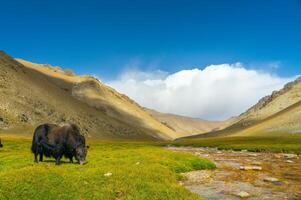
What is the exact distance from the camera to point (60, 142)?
26.4 metres

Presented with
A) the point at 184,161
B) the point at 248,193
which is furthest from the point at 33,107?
the point at 248,193

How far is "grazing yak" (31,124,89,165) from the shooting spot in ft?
86.6

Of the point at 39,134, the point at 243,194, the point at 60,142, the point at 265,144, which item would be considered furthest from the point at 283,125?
the point at 243,194

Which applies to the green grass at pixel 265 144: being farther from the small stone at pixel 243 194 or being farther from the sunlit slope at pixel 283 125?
the small stone at pixel 243 194

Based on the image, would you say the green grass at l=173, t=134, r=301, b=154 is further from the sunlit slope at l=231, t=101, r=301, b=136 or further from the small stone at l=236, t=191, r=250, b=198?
the small stone at l=236, t=191, r=250, b=198

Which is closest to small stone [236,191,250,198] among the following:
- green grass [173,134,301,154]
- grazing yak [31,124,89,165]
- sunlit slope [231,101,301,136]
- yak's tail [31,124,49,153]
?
grazing yak [31,124,89,165]

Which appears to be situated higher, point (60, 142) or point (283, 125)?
point (283, 125)

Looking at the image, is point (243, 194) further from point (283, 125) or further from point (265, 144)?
point (283, 125)

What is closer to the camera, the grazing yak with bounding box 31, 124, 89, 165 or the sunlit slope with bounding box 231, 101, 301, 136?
the grazing yak with bounding box 31, 124, 89, 165

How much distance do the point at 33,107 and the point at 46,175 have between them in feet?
589

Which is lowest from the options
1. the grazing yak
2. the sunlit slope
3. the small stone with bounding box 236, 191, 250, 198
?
the small stone with bounding box 236, 191, 250, 198

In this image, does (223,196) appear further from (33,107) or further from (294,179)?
(33,107)

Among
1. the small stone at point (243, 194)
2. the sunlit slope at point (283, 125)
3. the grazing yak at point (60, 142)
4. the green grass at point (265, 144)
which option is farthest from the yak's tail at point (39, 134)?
the sunlit slope at point (283, 125)

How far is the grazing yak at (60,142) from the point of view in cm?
2639
